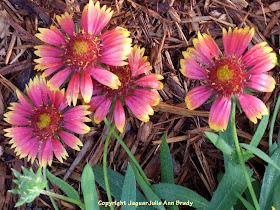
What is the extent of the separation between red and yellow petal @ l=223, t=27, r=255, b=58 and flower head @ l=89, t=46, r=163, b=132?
0.26 meters

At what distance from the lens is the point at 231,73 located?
→ 1269mm

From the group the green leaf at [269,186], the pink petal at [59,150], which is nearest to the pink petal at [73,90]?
the pink petal at [59,150]

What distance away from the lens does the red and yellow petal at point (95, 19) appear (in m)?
1.31

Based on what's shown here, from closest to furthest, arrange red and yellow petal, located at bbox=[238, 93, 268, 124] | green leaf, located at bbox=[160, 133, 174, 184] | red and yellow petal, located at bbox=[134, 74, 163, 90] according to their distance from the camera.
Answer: red and yellow petal, located at bbox=[238, 93, 268, 124], red and yellow petal, located at bbox=[134, 74, 163, 90], green leaf, located at bbox=[160, 133, 174, 184]

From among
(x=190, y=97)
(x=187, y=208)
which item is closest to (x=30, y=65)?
(x=190, y=97)

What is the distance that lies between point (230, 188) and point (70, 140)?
60cm

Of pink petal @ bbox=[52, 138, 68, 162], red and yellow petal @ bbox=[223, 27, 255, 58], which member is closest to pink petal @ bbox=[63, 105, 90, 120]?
pink petal @ bbox=[52, 138, 68, 162]

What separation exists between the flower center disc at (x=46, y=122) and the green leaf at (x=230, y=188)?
644mm

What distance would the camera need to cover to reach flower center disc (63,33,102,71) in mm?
1285

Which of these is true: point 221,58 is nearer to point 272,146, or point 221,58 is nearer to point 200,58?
point 200,58

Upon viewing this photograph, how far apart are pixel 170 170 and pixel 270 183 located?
376mm

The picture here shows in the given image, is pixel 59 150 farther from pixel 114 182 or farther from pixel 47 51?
pixel 47 51

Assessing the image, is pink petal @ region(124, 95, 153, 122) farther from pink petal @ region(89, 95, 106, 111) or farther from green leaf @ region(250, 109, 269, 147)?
green leaf @ region(250, 109, 269, 147)

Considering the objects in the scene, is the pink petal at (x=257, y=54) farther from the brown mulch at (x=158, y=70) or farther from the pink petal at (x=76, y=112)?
the pink petal at (x=76, y=112)
